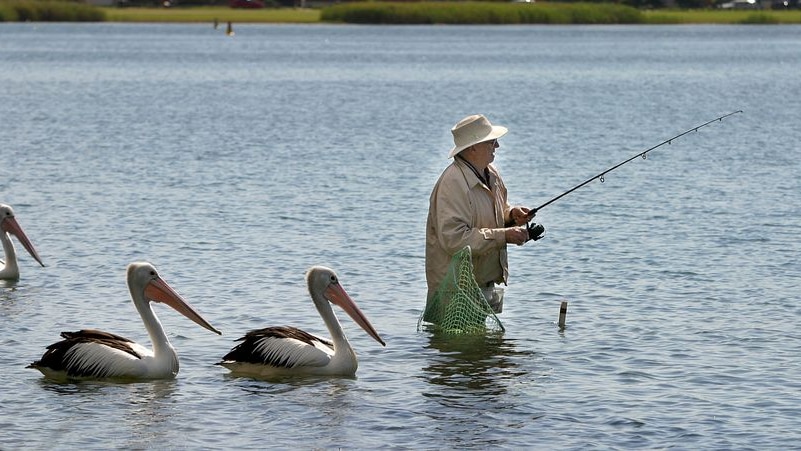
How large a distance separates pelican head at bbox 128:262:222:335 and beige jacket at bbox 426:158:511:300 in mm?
1754

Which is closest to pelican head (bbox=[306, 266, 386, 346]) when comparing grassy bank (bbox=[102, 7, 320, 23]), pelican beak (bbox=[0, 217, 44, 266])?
pelican beak (bbox=[0, 217, 44, 266])

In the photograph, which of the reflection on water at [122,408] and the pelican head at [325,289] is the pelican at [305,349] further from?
the reflection on water at [122,408]

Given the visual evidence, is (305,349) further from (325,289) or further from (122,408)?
(122,408)

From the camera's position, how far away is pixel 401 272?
15359 mm

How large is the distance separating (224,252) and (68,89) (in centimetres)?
3841

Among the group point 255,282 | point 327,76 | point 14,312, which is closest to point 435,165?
point 255,282

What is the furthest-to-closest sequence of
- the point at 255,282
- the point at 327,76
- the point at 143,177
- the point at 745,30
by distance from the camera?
the point at 745,30
the point at 327,76
the point at 143,177
the point at 255,282

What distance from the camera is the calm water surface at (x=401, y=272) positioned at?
982cm

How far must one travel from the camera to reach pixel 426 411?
1002 cm

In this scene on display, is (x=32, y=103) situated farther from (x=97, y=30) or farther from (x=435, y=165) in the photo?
(x=97, y=30)

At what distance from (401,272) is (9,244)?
365 centimetres

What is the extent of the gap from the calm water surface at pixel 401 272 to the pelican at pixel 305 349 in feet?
0.40

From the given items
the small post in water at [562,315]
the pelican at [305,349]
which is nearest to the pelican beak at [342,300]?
the pelican at [305,349]

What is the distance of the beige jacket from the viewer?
11.2 metres
